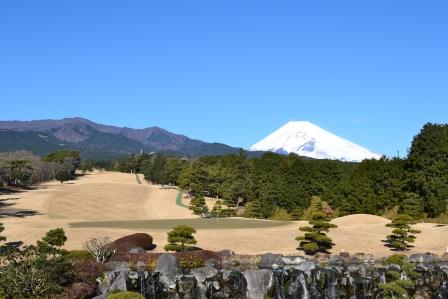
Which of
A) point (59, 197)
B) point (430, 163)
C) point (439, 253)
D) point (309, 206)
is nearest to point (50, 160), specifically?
point (59, 197)

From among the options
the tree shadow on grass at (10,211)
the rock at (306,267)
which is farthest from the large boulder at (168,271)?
the tree shadow on grass at (10,211)

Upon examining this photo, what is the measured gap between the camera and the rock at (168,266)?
27.4 metres

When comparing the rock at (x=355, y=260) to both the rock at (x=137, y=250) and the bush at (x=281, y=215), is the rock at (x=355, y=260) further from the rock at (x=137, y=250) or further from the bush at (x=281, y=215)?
the bush at (x=281, y=215)

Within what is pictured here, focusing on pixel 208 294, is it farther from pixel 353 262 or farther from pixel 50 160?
pixel 50 160

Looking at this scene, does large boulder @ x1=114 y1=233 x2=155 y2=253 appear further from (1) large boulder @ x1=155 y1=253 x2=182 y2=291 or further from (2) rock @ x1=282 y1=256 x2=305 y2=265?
(2) rock @ x1=282 y1=256 x2=305 y2=265

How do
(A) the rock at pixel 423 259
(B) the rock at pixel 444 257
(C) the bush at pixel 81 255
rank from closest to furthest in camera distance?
(C) the bush at pixel 81 255, (A) the rock at pixel 423 259, (B) the rock at pixel 444 257

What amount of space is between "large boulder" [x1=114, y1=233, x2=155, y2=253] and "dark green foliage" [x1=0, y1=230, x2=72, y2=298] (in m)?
12.0

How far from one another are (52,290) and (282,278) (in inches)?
463

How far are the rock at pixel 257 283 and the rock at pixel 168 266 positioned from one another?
11.8 ft

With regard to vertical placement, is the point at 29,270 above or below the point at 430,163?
below

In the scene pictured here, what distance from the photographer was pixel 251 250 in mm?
40406

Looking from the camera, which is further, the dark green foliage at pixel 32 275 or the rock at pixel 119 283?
the rock at pixel 119 283

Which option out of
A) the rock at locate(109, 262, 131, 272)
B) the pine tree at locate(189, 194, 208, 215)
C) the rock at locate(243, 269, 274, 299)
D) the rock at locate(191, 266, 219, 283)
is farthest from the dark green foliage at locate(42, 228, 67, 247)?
the pine tree at locate(189, 194, 208, 215)

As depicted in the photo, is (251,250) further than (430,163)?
No
